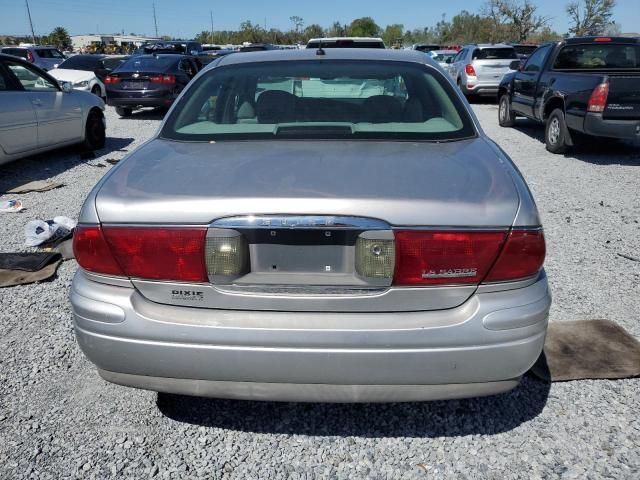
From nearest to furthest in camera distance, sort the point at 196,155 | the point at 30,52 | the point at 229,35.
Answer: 1. the point at 196,155
2. the point at 30,52
3. the point at 229,35

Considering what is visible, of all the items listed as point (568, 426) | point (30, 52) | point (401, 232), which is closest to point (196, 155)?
point (401, 232)

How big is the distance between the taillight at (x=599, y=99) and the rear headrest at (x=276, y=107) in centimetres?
625

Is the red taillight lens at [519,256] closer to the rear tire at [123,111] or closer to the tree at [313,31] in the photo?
the rear tire at [123,111]

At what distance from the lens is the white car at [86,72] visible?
15.6 m

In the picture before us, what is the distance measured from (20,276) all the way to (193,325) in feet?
9.19

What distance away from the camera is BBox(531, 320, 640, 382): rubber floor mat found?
9.57 feet

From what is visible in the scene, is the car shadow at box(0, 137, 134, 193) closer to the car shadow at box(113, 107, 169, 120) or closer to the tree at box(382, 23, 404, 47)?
the car shadow at box(113, 107, 169, 120)

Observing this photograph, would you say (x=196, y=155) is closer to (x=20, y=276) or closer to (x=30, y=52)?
(x=20, y=276)

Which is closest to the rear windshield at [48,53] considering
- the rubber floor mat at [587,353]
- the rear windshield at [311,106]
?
the rear windshield at [311,106]

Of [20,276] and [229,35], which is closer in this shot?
[20,276]

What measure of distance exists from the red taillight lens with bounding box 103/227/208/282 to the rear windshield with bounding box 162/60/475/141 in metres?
0.90

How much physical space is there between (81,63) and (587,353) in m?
18.2

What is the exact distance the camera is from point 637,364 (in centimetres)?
298

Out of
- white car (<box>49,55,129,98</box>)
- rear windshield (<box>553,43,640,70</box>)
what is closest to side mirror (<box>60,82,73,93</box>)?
white car (<box>49,55,129,98</box>)
